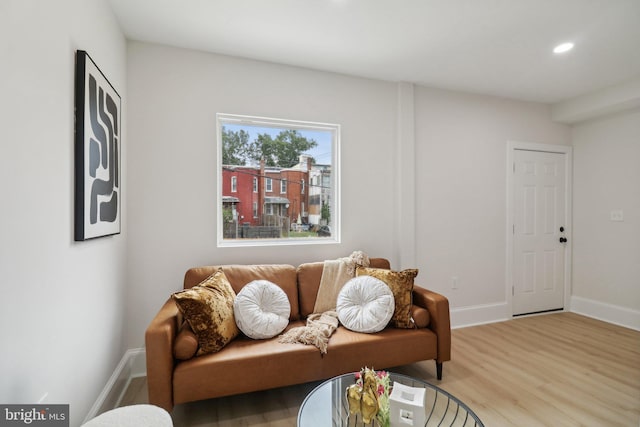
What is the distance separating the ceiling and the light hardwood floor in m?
2.52

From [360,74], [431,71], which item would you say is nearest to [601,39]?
[431,71]

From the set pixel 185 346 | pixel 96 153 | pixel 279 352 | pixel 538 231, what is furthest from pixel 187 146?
pixel 538 231

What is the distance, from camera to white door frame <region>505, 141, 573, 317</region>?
12.0 feet

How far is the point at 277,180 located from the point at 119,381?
6.20 ft

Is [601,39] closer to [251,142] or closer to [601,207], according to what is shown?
[601,207]

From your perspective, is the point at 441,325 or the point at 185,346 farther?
the point at 441,325

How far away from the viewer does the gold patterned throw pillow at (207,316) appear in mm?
1812

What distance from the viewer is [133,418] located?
1149mm

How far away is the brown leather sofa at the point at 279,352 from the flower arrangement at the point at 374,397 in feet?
2.37

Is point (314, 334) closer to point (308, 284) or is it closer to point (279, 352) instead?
point (279, 352)

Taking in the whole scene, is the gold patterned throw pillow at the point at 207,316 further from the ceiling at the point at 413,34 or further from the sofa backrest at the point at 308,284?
the ceiling at the point at 413,34

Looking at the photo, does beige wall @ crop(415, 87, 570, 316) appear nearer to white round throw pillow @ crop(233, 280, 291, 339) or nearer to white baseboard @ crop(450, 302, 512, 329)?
white baseboard @ crop(450, 302, 512, 329)

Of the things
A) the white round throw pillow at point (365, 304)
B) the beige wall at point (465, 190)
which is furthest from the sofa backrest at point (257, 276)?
the beige wall at point (465, 190)

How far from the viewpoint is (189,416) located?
1931 mm
